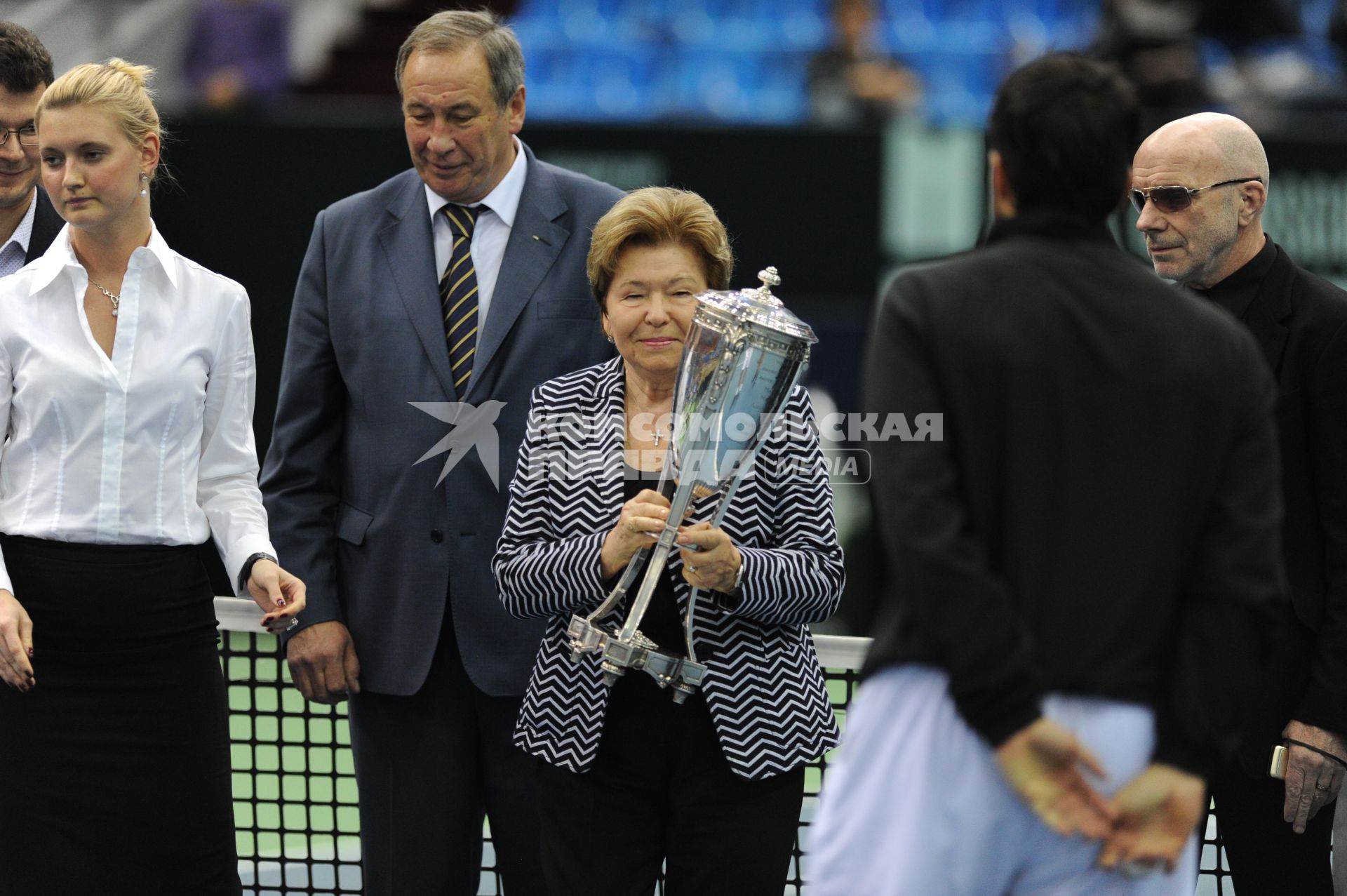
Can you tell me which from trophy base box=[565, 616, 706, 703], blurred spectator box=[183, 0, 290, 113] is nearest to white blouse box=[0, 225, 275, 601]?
trophy base box=[565, 616, 706, 703]

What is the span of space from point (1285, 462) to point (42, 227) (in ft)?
6.82

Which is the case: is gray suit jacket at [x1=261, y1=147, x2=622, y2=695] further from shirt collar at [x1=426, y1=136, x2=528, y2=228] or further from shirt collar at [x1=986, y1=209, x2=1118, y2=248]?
shirt collar at [x1=986, y1=209, x2=1118, y2=248]

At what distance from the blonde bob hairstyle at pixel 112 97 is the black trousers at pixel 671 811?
1.11 m

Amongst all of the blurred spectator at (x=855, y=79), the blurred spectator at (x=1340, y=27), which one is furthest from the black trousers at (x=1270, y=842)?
the blurred spectator at (x=1340, y=27)

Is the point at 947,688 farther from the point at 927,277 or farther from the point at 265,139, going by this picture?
the point at 265,139

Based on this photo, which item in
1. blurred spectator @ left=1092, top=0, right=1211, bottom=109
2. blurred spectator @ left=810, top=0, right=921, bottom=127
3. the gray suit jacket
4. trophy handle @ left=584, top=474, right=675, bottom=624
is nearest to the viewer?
trophy handle @ left=584, top=474, right=675, bottom=624

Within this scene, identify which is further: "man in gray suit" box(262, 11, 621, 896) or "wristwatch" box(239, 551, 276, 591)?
"man in gray suit" box(262, 11, 621, 896)

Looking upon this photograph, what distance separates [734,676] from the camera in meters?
2.38

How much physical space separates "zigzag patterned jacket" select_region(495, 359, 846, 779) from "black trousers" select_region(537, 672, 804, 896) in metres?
0.04

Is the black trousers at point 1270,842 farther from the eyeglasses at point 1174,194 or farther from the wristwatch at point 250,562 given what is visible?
the wristwatch at point 250,562

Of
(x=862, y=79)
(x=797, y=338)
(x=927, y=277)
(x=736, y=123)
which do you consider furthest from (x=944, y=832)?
(x=862, y=79)

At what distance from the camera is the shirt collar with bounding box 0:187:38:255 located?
9.11ft

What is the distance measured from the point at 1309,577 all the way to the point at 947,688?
3.50ft

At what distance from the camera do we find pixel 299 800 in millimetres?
3391
